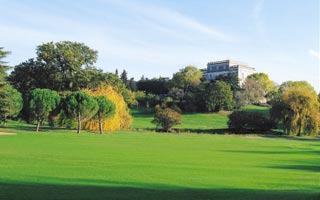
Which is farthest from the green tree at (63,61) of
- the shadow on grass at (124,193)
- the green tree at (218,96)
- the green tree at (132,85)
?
the green tree at (132,85)

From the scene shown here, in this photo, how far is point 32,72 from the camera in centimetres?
7200

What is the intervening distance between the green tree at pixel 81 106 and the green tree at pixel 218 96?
54.8m

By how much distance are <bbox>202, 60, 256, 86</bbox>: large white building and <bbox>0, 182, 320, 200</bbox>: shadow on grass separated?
163 metres

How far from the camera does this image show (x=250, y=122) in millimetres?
75562

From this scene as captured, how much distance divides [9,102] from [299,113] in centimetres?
4672

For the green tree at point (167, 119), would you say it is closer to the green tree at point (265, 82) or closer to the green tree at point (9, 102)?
the green tree at point (9, 102)

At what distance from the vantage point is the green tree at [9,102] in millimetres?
55188

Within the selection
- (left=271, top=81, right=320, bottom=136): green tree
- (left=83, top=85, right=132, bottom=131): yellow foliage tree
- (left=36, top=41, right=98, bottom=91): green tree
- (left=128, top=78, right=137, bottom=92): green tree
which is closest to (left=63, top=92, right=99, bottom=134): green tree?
(left=83, top=85, right=132, bottom=131): yellow foliage tree

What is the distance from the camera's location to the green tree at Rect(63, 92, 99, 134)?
53.9 m

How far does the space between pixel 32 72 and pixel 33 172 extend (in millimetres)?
59952

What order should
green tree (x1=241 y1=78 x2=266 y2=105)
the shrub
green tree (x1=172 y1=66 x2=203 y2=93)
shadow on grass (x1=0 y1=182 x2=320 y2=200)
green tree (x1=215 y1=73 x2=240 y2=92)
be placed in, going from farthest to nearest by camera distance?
green tree (x1=172 y1=66 x2=203 y2=93)
green tree (x1=241 y1=78 x2=266 y2=105)
green tree (x1=215 y1=73 x2=240 y2=92)
the shrub
shadow on grass (x1=0 y1=182 x2=320 y2=200)

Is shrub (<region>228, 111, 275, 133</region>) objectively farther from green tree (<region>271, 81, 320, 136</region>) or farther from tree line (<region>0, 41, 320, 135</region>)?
green tree (<region>271, 81, 320, 136</region>)

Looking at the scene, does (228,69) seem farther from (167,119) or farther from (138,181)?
(138,181)

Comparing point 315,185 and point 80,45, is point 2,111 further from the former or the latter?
point 315,185
